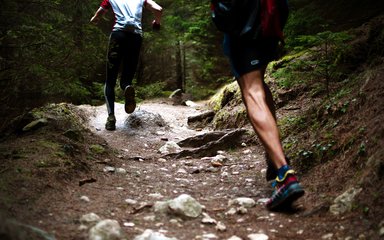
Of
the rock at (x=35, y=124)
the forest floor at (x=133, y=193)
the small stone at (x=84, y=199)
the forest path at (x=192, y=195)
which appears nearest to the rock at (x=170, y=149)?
the forest path at (x=192, y=195)

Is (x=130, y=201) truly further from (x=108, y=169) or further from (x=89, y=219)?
(x=108, y=169)

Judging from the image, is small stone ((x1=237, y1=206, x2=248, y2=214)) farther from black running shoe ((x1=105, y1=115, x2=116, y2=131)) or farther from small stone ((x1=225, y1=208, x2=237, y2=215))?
black running shoe ((x1=105, y1=115, x2=116, y2=131))

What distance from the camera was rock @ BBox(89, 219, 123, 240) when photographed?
1939 mm

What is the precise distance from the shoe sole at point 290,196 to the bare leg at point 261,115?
187mm

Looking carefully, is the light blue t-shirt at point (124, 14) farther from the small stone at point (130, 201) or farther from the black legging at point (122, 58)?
the small stone at point (130, 201)

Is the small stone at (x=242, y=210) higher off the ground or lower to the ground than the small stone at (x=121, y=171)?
lower

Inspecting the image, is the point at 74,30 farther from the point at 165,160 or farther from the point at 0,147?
the point at 165,160

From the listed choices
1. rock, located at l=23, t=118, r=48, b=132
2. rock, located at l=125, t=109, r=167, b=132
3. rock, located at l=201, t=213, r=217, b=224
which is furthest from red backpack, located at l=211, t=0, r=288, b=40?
rock, located at l=125, t=109, r=167, b=132

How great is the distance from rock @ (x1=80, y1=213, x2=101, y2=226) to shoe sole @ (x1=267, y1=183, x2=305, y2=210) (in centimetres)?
122

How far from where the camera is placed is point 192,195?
9.73ft

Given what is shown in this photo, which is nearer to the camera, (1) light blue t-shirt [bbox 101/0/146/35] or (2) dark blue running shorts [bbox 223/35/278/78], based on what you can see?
(2) dark blue running shorts [bbox 223/35/278/78]

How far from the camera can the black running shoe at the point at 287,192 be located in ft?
7.68

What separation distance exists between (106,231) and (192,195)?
1.10m

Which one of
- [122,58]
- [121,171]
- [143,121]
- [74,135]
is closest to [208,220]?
[121,171]
